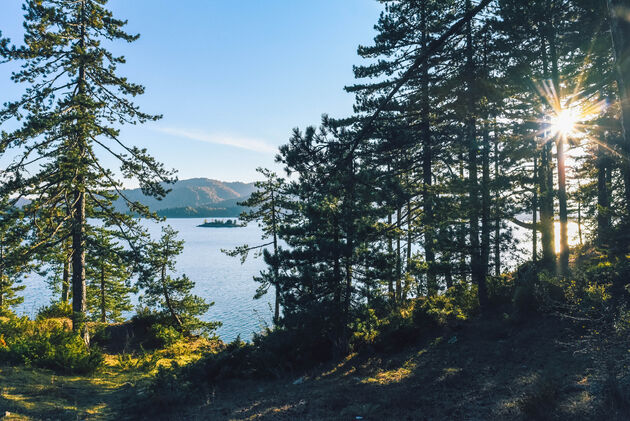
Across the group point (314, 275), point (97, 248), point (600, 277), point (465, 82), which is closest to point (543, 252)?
point (600, 277)

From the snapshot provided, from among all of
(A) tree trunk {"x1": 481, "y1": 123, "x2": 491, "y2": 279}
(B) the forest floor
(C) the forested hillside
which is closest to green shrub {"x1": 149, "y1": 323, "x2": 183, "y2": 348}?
(C) the forested hillside

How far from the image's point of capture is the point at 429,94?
13922mm

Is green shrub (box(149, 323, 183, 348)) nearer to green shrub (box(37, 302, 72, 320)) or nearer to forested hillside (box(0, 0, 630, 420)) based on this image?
forested hillside (box(0, 0, 630, 420))

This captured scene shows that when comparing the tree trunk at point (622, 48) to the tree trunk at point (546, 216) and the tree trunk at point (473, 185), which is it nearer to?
the tree trunk at point (473, 185)

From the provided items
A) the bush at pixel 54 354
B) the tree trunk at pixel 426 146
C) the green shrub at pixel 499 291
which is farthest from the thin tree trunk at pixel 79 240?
the green shrub at pixel 499 291

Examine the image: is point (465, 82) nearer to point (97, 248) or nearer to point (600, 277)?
point (600, 277)

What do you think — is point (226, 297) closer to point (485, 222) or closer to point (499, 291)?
point (499, 291)

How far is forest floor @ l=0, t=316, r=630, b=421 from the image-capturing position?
213 inches

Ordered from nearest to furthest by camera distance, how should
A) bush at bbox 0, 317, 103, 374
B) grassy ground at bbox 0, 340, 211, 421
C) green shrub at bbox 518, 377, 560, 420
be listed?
green shrub at bbox 518, 377, 560, 420
grassy ground at bbox 0, 340, 211, 421
bush at bbox 0, 317, 103, 374

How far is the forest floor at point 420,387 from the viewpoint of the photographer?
17.8 feet

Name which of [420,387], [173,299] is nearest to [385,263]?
[420,387]

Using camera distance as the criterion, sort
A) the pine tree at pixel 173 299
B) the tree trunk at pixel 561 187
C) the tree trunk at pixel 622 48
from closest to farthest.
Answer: the tree trunk at pixel 622 48, the tree trunk at pixel 561 187, the pine tree at pixel 173 299

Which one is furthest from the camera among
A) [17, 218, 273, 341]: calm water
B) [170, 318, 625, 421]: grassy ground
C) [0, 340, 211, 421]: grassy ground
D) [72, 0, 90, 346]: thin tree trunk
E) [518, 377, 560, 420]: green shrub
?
[17, 218, 273, 341]: calm water

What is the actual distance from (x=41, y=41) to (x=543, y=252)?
71.2 ft
